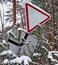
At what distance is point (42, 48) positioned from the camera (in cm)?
551

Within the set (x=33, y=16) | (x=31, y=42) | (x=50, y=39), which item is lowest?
(x=50, y=39)

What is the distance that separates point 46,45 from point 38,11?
0.83 meters

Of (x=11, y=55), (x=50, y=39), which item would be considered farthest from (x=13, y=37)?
(x=50, y=39)

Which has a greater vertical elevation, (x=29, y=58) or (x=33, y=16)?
(x=33, y=16)

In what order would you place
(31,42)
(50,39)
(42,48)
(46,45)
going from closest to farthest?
(31,42), (42,48), (46,45), (50,39)

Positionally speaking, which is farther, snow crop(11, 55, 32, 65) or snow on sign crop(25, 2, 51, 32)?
snow on sign crop(25, 2, 51, 32)

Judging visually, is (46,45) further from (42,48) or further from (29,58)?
(29,58)

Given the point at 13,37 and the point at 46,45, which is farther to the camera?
the point at 46,45

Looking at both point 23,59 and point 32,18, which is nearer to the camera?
point 23,59

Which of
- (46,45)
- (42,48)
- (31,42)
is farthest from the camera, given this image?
(46,45)

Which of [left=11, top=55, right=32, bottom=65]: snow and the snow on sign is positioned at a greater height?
the snow on sign

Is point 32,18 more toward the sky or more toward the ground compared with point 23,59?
more toward the sky

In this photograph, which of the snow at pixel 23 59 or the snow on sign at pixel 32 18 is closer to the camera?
the snow at pixel 23 59

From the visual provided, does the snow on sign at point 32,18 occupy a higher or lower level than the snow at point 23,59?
higher
